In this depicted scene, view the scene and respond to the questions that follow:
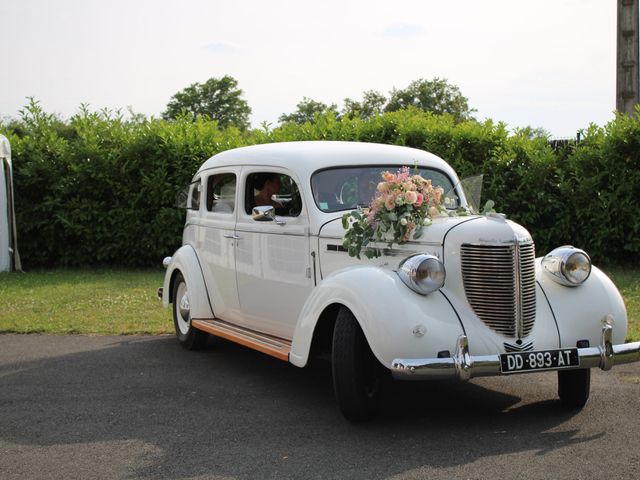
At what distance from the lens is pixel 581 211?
13492mm

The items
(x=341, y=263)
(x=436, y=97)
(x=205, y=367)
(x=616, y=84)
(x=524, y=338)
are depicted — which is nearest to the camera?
(x=524, y=338)

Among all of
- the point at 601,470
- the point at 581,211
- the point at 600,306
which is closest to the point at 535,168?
the point at 581,211

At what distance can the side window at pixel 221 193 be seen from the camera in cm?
801

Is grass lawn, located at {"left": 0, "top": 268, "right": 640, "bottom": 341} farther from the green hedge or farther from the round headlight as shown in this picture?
the round headlight

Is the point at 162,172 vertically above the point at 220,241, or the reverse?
the point at 162,172

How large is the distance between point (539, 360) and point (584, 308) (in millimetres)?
677

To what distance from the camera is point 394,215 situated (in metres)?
5.88

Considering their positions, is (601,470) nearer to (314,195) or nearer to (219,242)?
(314,195)

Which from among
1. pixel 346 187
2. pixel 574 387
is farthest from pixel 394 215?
pixel 574 387

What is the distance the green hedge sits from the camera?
13.9m

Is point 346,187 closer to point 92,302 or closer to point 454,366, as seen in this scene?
point 454,366

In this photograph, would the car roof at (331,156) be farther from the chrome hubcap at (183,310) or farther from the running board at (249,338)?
the chrome hubcap at (183,310)

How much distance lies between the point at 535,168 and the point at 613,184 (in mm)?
1270

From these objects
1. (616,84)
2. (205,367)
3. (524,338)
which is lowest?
(205,367)
